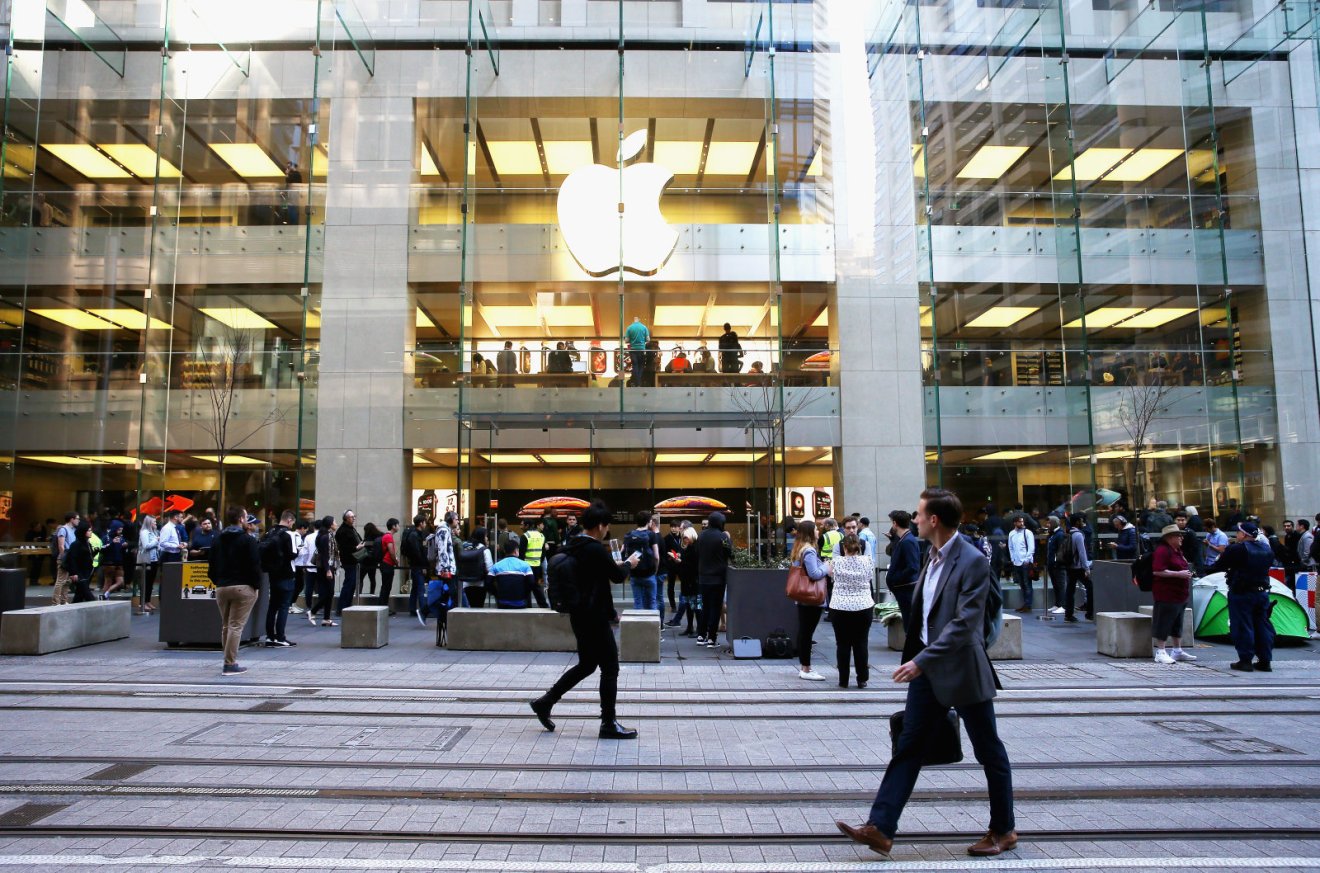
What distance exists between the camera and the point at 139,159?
22.5 meters

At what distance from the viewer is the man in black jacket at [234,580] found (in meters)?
10.1

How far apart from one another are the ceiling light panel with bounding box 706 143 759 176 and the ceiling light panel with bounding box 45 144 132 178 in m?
15.6

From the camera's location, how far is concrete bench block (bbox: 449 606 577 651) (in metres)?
11.9

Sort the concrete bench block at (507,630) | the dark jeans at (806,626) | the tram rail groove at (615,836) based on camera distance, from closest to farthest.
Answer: the tram rail groove at (615,836) → the dark jeans at (806,626) → the concrete bench block at (507,630)

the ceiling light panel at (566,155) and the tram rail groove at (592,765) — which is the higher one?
the ceiling light panel at (566,155)

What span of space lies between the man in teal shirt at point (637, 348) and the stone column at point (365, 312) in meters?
5.53

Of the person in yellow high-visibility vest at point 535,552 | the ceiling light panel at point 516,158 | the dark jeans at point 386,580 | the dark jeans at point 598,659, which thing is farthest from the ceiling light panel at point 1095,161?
the dark jeans at point 598,659

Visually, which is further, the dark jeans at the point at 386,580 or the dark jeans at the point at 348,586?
the dark jeans at the point at 386,580

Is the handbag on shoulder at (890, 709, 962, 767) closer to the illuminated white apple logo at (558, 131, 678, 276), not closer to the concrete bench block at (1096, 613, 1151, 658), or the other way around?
the concrete bench block at (1096, 613, 1151, 658)

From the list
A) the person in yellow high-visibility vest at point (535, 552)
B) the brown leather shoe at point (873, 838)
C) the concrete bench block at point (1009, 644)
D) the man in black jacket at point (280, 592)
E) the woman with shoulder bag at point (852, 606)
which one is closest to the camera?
the brown leather shoe at point (873, 838)

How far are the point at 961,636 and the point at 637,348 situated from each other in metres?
17.0

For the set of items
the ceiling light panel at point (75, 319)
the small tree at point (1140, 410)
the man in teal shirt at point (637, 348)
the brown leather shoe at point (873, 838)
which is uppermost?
the ceiling light panel at point (75, 319)

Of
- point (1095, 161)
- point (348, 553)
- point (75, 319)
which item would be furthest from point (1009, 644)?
point (75, 319)

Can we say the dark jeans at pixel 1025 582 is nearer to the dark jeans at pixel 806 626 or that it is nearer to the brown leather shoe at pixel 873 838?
the dark jeans at pixel 806 626
